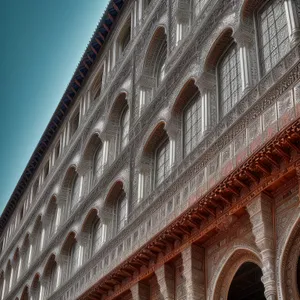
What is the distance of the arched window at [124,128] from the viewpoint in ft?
49.8

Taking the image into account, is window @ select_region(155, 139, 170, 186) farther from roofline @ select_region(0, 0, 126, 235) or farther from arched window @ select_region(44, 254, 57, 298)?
roofline @ select_region(0, 0, 126, 235)

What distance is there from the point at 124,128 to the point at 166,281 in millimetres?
6524

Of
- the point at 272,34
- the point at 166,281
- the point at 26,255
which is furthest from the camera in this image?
the point at 26,255

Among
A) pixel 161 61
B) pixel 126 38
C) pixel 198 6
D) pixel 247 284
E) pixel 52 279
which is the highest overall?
pixel 126 38

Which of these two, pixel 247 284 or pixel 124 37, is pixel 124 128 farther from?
pixel 247 284

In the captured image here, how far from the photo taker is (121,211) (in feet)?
47.8

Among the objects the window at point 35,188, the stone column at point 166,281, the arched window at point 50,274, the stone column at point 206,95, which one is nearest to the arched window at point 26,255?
the window at point 35,188

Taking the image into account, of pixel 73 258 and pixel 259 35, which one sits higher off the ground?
pixel 259 35

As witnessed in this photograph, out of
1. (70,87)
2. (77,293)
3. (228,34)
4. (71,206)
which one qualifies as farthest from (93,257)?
(70,87)

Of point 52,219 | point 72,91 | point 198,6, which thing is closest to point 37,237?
point 52,219

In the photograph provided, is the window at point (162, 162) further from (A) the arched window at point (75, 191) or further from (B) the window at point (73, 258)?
(A) the arched window at point (75, 191)

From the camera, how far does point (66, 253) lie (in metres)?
17.7

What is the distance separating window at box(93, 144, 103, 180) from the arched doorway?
579 centimetres

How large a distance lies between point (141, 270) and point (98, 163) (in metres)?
6.47
